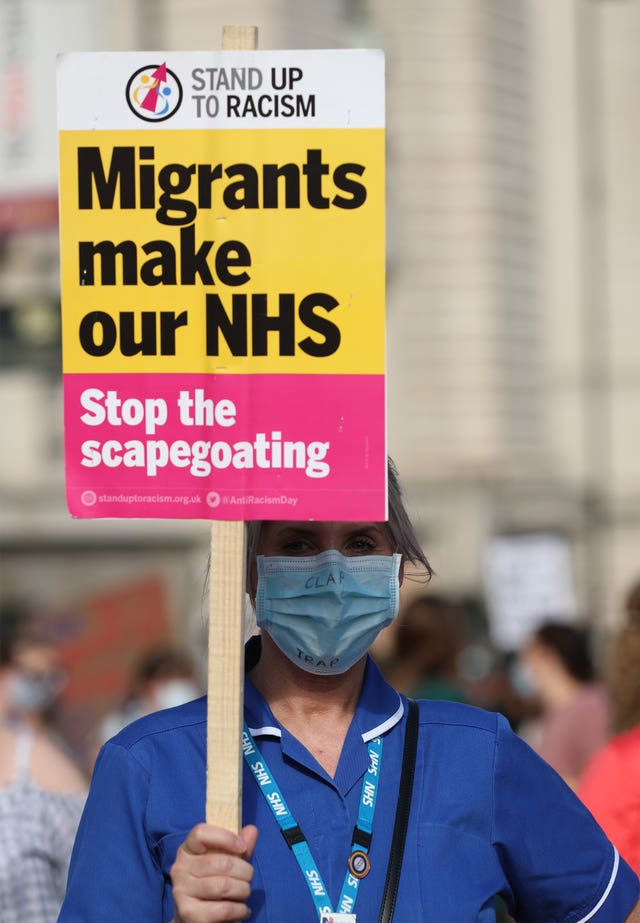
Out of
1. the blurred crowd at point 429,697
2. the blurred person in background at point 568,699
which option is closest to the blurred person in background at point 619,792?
the blurred crowd at point 429,697

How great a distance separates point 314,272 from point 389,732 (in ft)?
2.53

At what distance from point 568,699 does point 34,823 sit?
11.8 feet

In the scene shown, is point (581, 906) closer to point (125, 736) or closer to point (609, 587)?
point (125, 736)

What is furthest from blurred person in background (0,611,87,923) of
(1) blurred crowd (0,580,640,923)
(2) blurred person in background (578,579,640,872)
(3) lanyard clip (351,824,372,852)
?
(3) lanyard clip (351,824,372,852)

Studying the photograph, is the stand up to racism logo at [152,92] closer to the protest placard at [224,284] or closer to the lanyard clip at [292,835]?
the protest placard at [224,284]

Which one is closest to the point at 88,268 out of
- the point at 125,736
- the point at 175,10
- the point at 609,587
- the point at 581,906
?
the point at 125,736

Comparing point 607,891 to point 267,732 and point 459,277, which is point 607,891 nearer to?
point 267,732

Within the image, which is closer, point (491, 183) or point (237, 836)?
point (237, 836)

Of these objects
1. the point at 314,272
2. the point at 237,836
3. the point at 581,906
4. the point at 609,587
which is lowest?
the point at 609,587

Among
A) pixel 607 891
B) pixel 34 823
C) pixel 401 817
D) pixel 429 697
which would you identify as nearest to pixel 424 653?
pixel 429 697

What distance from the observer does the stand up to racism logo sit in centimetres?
280

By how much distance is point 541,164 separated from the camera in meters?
37.1

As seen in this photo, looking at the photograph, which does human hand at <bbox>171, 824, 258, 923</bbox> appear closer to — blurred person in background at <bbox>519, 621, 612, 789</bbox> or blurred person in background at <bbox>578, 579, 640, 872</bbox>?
blurred person in background at <bbox>578, 579, 640, 872</bbox>

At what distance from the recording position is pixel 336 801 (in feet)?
8.83
